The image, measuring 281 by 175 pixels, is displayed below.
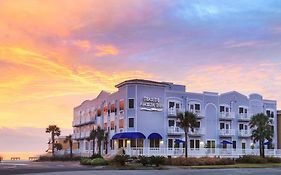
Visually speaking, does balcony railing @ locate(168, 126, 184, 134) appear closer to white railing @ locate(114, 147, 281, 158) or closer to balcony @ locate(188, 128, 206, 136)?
balcony @ locate(188, 128, 206, 136)

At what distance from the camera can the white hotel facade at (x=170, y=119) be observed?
7262 cm

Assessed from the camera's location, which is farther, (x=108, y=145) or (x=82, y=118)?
(x=82, y=118)

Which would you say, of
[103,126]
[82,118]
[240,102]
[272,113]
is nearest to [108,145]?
[103,126]

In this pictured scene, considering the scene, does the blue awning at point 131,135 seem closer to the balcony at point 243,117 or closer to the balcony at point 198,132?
the balcony at point 198,132


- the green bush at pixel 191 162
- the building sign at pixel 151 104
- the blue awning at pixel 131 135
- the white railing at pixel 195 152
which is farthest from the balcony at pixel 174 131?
the green bush at pixel 191 162

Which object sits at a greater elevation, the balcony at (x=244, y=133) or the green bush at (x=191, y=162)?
the balcony at (x=244, y=133)

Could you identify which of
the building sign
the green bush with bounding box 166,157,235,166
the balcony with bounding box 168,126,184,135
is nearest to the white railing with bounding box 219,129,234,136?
the balcony with bounding box 168,126,184,135

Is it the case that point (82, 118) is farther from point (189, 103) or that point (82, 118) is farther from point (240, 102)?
point (240, 102)

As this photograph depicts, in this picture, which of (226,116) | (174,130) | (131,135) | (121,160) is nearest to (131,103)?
(131,135)

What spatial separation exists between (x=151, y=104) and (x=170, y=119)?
4.61m

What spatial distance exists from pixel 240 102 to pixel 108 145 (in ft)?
83.3

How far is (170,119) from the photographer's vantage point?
76.2 m

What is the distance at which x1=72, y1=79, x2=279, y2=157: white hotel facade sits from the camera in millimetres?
72625

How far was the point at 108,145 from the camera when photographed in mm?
78875
